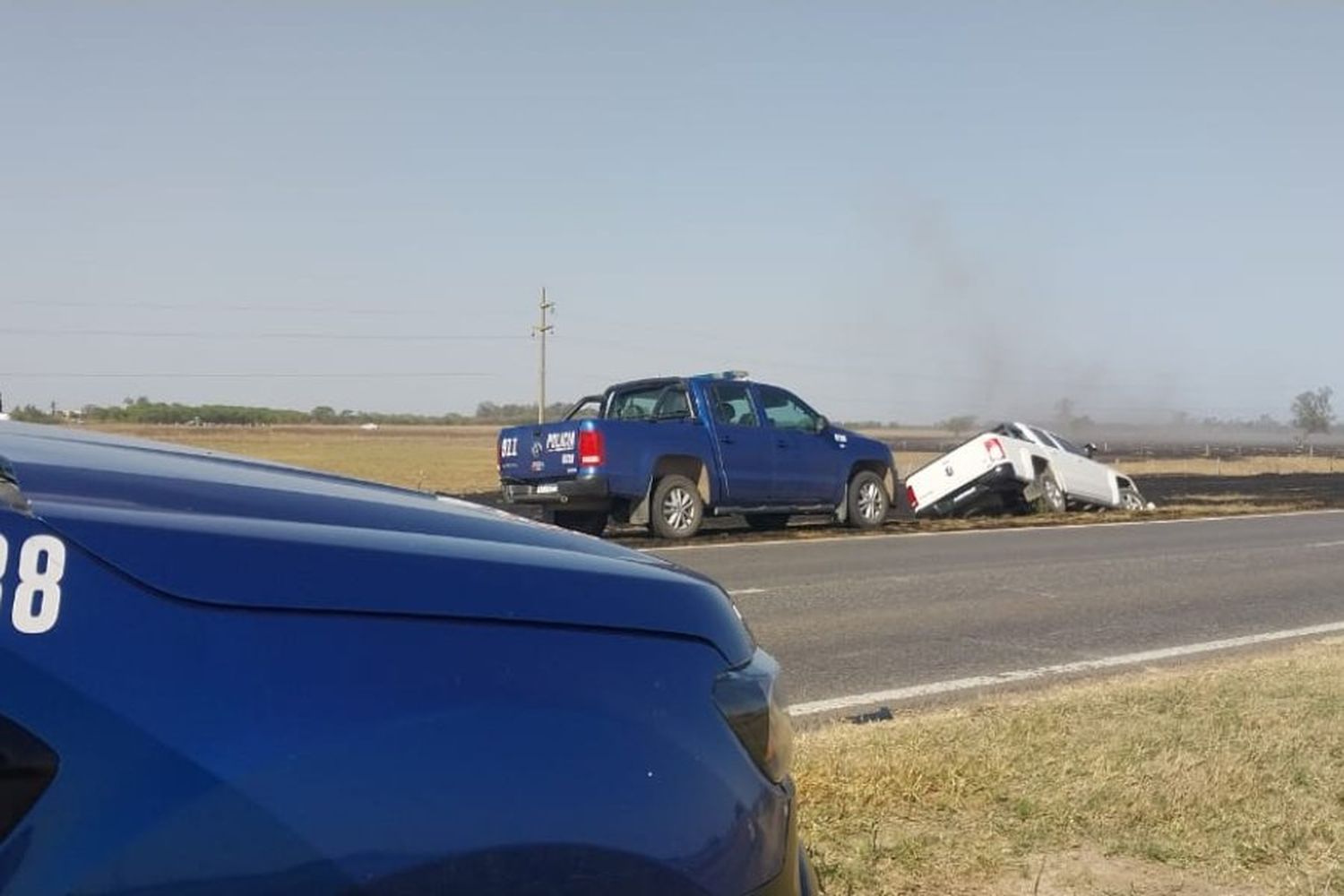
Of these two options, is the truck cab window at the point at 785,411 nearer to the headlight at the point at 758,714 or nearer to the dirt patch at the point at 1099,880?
the dirt patch at the point at 1099,880

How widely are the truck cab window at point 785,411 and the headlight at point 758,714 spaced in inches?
585

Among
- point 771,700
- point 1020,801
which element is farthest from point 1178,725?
point 771,700

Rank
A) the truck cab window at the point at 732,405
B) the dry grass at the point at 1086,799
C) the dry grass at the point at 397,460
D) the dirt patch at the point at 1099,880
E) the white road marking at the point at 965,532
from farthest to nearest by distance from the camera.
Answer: the dry grass at the point at 397,460
the truck cab window at the point at 732,405
the white road marking at the point at 965,532
the dry grass at the point at 1086,799
the dirt patch at the point at 1099,880

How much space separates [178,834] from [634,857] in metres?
0.61

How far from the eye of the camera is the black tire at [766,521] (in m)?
18.2

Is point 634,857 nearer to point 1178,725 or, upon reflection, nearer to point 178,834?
point 178,834

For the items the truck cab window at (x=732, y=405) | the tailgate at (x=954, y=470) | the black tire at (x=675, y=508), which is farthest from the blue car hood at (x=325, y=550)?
the tailgate at (x=954, y=470)

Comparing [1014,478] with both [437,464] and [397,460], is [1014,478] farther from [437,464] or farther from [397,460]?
[397,460]

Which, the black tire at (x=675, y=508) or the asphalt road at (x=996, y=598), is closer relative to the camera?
the asphalt road at (x=996, y=598)

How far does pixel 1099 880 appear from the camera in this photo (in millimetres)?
4137

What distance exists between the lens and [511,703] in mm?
1817

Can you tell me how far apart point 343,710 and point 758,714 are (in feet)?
2.39

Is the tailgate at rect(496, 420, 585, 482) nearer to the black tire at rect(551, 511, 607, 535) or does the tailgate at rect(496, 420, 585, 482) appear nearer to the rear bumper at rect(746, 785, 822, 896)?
the black tire at rect(551, 511, 607, 535)

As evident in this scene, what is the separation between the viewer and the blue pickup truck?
15.4 metres
